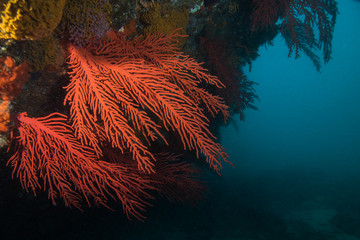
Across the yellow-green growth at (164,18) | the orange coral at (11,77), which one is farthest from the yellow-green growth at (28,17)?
the yellow-green growth at (164,18)

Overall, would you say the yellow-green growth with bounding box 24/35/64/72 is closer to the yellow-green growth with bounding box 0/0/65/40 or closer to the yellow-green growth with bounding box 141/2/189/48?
the yellow-green growth with bounding box 0/0/65/40

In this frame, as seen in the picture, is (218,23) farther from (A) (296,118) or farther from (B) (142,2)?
(A) (296,118)

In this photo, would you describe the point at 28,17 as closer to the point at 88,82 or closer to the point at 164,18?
Answer: the point at 88,82

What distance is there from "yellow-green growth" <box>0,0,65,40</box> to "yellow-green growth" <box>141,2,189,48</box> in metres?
1.57

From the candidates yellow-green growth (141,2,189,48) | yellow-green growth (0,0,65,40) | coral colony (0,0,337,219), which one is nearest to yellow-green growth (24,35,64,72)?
coral colony (0,0,337,219)

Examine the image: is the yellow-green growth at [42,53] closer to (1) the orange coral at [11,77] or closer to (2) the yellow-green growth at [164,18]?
(1) the orange coral at [11,77]

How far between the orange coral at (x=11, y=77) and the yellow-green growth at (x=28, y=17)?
0.53 meters

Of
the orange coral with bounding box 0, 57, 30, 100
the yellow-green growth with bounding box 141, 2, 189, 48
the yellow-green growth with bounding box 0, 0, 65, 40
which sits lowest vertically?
the orange coral with bounding box 0, 57, 30, 100

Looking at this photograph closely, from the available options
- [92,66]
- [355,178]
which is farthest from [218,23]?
[355,178]

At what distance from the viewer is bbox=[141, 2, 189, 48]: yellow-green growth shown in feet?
9.84

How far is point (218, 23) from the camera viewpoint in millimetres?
4719

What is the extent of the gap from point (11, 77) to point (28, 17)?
92 cm

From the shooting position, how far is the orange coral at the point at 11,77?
79.5 inches

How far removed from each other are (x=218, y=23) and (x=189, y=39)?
0.96 meters
